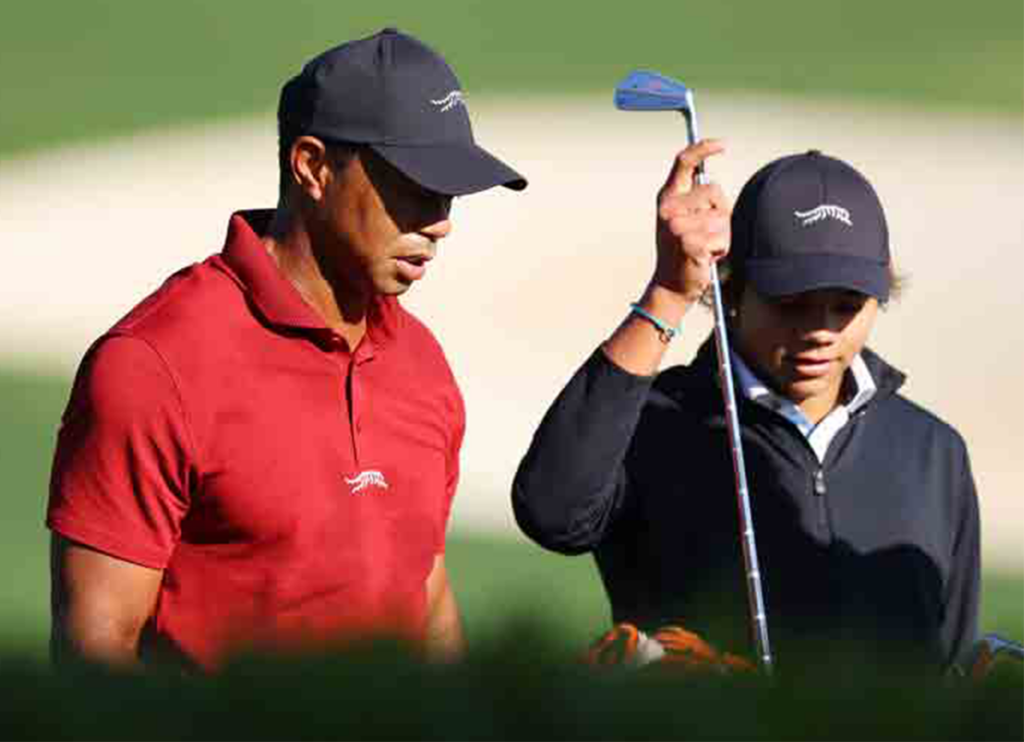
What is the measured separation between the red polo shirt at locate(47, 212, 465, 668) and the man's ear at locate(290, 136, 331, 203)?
140 millimetres

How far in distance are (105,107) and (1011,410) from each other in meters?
7.24

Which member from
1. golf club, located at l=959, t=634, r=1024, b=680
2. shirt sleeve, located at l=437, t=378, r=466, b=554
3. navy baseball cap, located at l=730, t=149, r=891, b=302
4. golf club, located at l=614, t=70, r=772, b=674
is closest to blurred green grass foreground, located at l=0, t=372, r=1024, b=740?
golf club, located at l=959, t=634, r=1024, b=680

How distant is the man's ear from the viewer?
4406 mm

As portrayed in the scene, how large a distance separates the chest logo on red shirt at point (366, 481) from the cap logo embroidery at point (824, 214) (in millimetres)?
1099

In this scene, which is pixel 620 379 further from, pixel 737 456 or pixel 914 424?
pixel 914 424

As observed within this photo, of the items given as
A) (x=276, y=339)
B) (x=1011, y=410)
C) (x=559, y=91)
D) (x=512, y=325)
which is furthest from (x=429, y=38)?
(x=276, y=339)

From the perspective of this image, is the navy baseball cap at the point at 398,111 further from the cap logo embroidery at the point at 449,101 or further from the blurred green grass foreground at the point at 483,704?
the blurred green grass foreground at the point at 483,704

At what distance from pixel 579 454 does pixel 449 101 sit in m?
0.74

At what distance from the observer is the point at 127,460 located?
4.02 m

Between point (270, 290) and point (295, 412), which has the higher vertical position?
point (270, 290)

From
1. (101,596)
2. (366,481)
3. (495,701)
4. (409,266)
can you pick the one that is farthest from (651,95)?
(495,701)

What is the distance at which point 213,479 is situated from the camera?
4074 millimetres

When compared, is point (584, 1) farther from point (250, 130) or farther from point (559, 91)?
point (250, 130)

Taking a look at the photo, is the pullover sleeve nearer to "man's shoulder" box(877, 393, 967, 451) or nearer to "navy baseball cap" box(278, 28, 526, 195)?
"navy baseball cap" box(278, 28, 526, 195)
